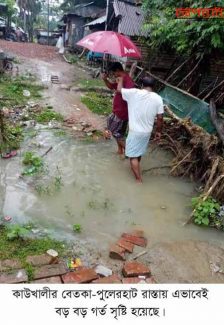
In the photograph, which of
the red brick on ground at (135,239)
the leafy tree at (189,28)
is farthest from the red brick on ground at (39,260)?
the leafy tree at (189,28)

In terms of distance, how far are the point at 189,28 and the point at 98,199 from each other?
4.03 meters

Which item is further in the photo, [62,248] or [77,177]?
[77,177]

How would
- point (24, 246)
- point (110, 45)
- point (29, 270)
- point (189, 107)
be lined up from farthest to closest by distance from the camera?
point (189, 107)
point (110, 45)
point (24, 246)
point (29, 270)

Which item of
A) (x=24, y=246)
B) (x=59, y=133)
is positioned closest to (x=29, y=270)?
(x=24, y=246)

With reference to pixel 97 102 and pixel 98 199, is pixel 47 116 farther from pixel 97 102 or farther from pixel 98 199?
pixel 98 199

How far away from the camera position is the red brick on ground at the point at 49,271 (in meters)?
2.97

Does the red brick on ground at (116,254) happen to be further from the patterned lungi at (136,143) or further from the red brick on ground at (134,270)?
the patterned lungi at (136,143)

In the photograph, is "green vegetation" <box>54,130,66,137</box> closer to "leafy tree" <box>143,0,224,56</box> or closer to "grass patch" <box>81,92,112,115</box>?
"grass patch" <box>81,92,112,115</box>

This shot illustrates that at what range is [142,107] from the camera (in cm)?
468

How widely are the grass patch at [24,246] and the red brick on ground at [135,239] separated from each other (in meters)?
0.71

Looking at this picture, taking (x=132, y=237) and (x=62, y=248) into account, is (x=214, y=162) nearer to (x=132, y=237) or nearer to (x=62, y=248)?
(x=132, y=237)

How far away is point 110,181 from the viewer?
5.11 m
